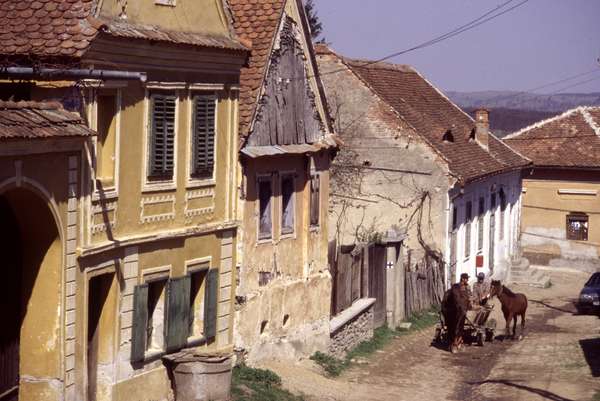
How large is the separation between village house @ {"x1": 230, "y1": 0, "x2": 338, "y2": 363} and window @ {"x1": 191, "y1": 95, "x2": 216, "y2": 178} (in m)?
1.40

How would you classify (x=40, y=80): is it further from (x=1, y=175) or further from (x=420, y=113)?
(x=420, y=113)

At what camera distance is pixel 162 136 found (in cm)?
1777

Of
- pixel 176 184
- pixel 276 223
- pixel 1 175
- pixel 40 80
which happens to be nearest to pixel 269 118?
pixel 276 223

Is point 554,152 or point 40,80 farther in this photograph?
point 554,152

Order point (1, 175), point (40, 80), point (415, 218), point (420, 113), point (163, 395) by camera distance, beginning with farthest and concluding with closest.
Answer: point (420, 113) < point (415, 218) < point (163, 395) < point (40, 80) < point (1, 175)

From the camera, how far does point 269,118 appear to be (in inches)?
861

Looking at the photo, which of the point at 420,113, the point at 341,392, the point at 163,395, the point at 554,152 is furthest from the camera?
the point at 554,152

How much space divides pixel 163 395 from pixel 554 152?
34043 mm

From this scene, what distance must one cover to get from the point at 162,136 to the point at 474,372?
10.9m

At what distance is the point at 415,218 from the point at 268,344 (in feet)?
42.9

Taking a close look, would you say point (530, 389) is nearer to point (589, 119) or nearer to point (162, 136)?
point (162, 136)

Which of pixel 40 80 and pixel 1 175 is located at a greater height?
pixel 40 80

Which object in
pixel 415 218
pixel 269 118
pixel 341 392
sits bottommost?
pixel 341 392

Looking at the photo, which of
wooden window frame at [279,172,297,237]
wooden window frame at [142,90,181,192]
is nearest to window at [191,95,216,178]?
wooden window frame at [142,90,181,192]
